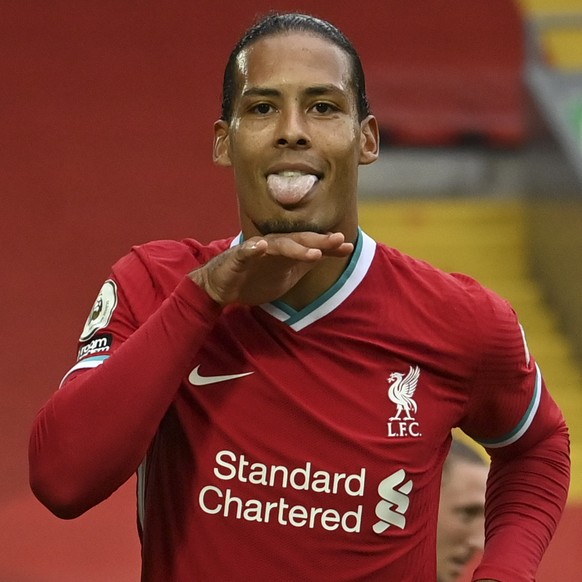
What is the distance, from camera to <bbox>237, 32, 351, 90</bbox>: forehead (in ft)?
6.64

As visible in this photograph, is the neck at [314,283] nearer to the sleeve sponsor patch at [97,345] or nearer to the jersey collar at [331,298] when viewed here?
the jersey collar at [331,298]

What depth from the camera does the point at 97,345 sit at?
1993 mm

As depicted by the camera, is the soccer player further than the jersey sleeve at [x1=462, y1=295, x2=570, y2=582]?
Yes

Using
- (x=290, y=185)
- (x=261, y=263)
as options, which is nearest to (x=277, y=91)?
(x=290, y=185)

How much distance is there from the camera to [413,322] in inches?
83.3

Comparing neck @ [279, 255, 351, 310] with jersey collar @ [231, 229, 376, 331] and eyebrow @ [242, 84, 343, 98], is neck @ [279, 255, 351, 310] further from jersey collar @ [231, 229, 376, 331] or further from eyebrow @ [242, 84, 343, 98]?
eyebrow @ [242, 84, 343, 98]

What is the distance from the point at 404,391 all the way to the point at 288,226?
315 millimetres

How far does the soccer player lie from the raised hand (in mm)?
1602

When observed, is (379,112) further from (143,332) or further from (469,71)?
(143,332)

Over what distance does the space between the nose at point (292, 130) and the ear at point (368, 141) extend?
169 mm

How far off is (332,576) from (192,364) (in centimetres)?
36

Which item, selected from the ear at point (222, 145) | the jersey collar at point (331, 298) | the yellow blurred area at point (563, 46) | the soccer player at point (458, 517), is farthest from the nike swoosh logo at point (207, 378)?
the yellow blurred area at point (563, 46)

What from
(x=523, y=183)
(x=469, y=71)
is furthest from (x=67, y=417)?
(x=469, y=71)

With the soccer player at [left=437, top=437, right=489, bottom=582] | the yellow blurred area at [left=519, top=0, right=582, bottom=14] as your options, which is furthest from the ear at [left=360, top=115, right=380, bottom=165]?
the yellow blurred area at [left=519, top=0, right=582, bottom=14]
